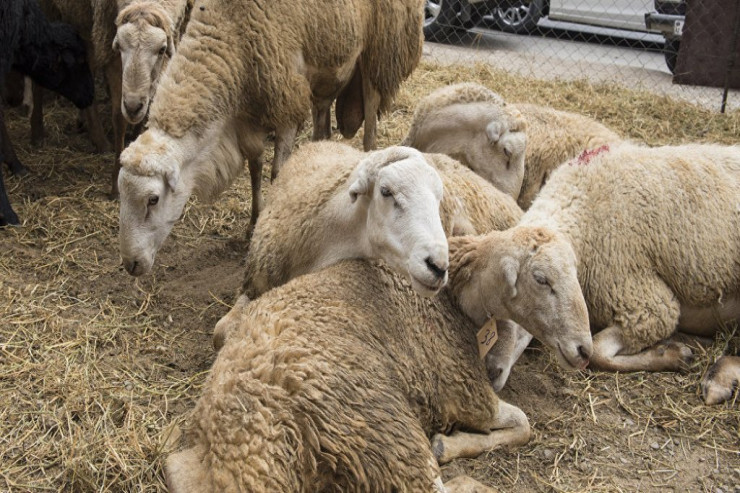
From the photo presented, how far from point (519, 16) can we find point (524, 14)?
0.09 metres

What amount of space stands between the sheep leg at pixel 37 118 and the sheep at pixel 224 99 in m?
2.33

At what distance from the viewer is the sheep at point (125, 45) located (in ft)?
17.2

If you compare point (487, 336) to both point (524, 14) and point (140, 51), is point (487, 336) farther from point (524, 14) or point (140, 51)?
point (524, 14)

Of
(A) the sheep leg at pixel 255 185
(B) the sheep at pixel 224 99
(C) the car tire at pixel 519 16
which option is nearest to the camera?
(B) the sheep at pixel 224 99

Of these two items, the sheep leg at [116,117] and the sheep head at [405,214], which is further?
the sheep leg at [116,117]

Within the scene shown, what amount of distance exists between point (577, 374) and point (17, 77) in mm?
5705

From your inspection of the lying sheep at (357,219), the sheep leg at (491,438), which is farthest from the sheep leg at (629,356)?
the sheep leg at (491,438)

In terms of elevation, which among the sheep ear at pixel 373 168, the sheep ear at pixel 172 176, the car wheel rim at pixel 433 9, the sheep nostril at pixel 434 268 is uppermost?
the sheep ear at pixel 373 168

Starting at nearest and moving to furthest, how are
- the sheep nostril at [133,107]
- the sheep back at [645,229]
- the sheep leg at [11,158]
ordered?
1. the sheep back at [645,229]
2. the sheep nostril at [133,107]
3. the sheep leg at [11,158]

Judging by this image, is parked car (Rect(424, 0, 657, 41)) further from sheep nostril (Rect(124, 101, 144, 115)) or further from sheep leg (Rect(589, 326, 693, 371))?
sheep leg (Rect(589, 326, 693, 371))

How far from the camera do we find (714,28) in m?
8.68

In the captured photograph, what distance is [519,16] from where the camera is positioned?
11516 millimetres

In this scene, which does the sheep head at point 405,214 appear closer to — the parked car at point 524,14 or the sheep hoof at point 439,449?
the sheep hoof at point 439,449

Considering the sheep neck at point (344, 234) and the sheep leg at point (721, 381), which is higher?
the sheep neck at point (344, 234)
